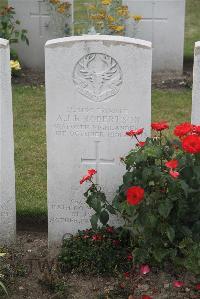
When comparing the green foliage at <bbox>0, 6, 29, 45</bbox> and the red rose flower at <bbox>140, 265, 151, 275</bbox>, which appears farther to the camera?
the green foliage at <bbox>0, 6, 29, 45</bbox>

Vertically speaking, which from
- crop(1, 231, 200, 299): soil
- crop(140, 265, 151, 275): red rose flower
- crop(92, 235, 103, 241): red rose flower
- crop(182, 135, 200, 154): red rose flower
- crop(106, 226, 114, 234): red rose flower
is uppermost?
crop(182, 135, 200, 154): red rose flower

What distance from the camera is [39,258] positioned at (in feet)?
17.2

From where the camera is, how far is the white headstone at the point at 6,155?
4898 mm

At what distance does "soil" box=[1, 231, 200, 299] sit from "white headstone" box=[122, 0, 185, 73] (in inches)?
216

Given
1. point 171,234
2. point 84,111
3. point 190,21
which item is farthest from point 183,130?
point 190,21

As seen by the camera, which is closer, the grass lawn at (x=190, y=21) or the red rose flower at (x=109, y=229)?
the red rose flower at (x=109, y=229)

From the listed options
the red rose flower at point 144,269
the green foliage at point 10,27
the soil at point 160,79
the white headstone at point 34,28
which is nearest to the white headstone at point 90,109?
the red rose flower at point 144,269

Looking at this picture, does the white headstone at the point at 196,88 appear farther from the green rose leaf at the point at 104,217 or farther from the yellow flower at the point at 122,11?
the yellow flower at the point at 122,11

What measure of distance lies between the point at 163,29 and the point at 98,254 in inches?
219

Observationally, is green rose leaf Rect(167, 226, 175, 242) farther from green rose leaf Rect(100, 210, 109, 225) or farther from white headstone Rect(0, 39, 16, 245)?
white headstone Rect(0, 39, 16, 245)

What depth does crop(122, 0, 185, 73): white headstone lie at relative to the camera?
9742 millimetres

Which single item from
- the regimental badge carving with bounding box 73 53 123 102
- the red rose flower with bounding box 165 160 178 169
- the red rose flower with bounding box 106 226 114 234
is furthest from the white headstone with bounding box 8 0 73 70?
the red rose flower with bounding box 165 160 178 169

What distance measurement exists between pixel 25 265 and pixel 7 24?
5220mm

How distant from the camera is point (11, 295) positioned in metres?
4.77
